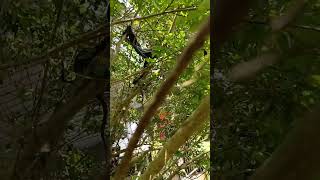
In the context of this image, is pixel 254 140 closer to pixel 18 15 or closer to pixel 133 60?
pixel 18 15

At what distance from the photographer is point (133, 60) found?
185 cm

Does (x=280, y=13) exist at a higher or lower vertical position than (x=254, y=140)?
higher

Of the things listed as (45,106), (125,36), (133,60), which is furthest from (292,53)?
(133,60)

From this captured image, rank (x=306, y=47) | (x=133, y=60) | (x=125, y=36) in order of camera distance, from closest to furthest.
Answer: (x=306, y=47) → (x=125, y=36) → (x=133, y=60)

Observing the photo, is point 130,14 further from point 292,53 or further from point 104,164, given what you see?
point 292,53

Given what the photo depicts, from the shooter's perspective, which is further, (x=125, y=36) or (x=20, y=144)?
(x=125, y=36)

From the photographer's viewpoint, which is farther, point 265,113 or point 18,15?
point 18,15

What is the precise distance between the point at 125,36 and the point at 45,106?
3.14 ft

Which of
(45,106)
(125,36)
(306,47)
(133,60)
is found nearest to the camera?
(306,47)

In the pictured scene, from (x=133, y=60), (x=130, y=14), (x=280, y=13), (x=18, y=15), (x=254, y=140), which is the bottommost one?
(x=254, y=140)

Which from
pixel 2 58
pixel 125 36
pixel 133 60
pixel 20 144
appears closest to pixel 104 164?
pixel 20 144

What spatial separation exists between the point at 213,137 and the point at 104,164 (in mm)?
338

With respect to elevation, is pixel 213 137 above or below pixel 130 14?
below

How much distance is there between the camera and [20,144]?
770 millimetres
